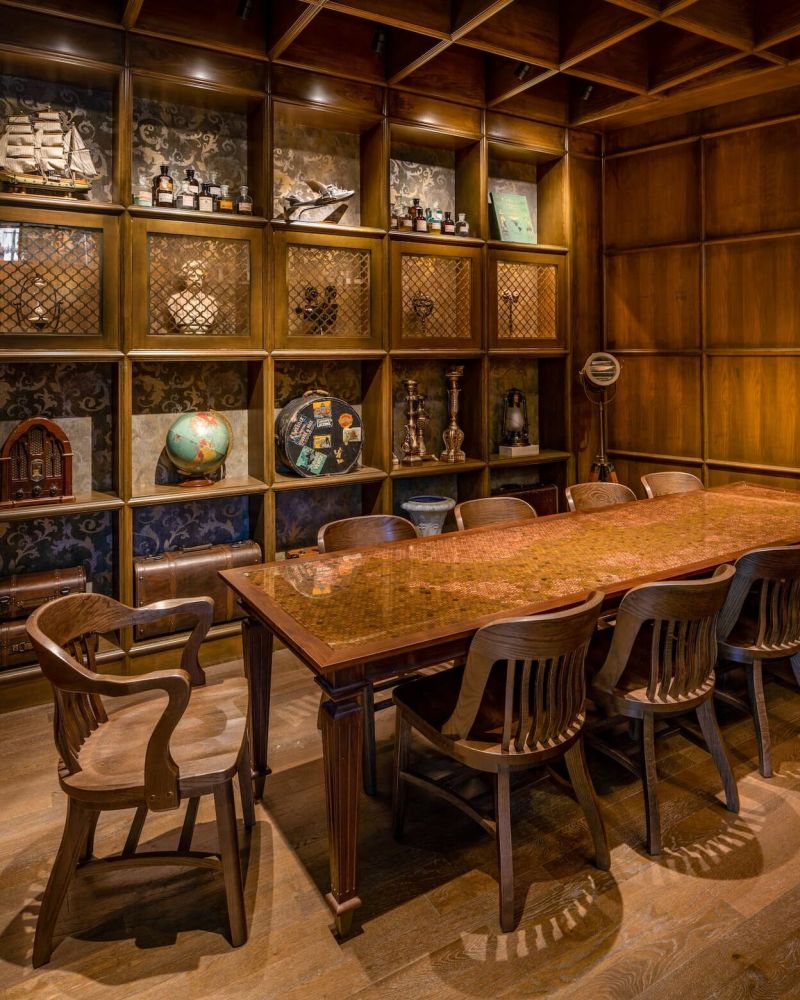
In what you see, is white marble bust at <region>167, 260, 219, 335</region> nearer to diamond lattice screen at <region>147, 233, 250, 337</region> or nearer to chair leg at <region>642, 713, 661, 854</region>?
diamond lattice screen at <region>147, 233, 250, 337</region>

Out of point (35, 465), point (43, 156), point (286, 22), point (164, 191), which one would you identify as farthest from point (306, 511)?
point (286, 22)

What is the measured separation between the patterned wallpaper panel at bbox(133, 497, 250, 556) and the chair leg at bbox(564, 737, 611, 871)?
2309mm

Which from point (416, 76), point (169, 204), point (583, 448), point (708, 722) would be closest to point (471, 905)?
point (708, 722)

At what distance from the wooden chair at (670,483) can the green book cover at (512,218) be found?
168 centimetres

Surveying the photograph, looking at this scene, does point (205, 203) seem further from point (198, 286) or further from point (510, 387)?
point (510, 387)

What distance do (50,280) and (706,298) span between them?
364 centimetres

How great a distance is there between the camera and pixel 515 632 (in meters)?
1.79

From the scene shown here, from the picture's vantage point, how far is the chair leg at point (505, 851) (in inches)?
75.9

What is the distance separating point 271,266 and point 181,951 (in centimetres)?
286

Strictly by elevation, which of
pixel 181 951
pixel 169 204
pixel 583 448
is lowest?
pixel 181 951

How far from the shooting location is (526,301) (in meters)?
4.70

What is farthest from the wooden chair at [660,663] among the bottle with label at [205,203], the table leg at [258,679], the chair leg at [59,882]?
the bottle with label at [205,203]

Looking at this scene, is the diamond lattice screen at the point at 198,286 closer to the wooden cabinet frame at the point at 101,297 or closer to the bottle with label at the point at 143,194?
the wooden cabinet frame at the point at 101,297

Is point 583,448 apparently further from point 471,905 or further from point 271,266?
point 471,905
